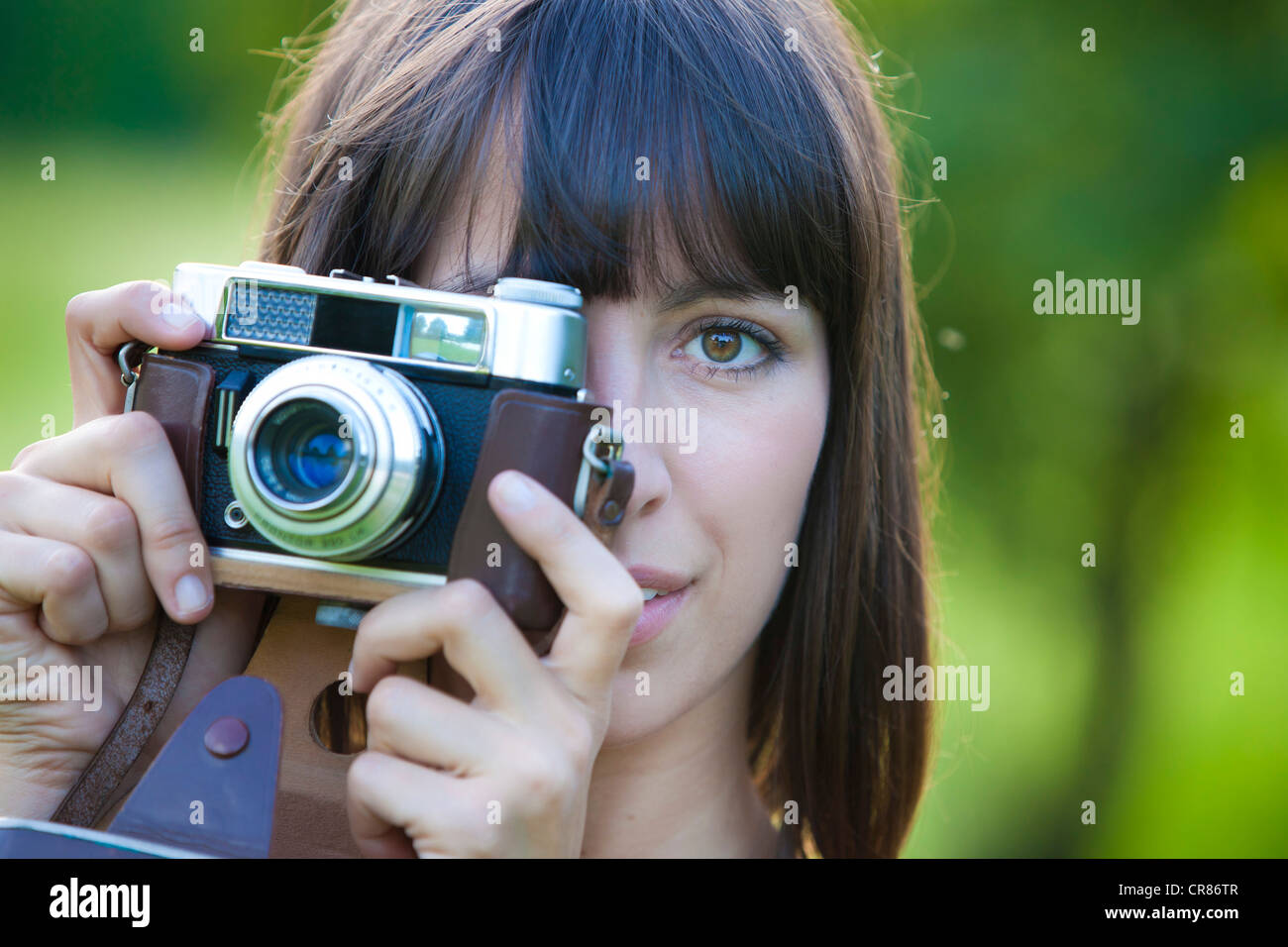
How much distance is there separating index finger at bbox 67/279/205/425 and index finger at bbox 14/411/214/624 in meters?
0.08

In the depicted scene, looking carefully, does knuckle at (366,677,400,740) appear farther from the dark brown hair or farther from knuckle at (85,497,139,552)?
the dark brown hair

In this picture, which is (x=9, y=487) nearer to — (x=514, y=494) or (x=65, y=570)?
(x=65, y=570)

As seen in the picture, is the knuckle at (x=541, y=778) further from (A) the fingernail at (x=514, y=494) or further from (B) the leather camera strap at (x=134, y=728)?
(B) the leather camera strap at (x=134, y=728)

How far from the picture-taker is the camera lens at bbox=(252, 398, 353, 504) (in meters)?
0.83

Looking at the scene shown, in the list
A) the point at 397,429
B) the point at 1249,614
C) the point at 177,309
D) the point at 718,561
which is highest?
→ the point at 177,309

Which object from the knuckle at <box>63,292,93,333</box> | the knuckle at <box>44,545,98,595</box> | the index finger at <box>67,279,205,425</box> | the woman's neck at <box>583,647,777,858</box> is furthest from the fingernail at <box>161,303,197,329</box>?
the woman's neck at <box>583,647,777,858</box>

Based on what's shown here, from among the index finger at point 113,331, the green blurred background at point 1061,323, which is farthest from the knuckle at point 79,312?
the green blurred background at point 1061,323

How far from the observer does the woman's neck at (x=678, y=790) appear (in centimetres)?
113

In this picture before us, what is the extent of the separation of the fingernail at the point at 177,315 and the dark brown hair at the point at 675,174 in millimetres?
198

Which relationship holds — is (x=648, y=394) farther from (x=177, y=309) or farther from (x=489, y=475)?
(x=177, y=309)

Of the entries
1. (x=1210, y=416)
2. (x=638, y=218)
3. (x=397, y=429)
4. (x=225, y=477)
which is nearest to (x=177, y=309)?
(x=225, y=477)

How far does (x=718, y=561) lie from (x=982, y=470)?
6.32ft
